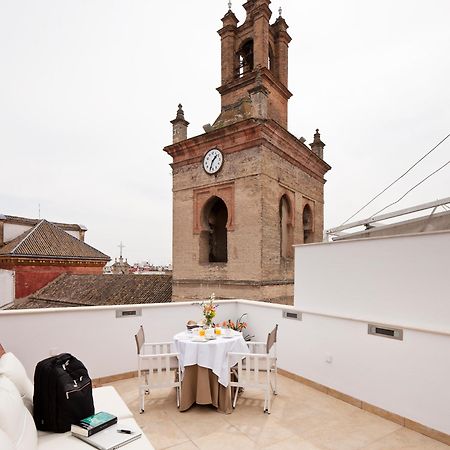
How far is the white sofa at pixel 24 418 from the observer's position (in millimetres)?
1938

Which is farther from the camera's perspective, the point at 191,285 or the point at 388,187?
the point at 191,285

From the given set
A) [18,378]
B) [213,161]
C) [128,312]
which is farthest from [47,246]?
[18,378]

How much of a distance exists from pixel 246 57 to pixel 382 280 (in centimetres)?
1250

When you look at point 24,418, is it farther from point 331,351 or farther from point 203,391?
point 331,351

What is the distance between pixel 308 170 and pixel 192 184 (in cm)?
494

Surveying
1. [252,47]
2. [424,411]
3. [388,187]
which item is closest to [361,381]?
[424,411]

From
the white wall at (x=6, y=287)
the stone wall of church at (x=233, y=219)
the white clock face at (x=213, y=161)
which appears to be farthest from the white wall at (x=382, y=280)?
the white wall at (x=6, y=287)

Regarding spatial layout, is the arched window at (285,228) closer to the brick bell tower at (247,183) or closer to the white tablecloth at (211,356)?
the brick bell tower at (247,183)

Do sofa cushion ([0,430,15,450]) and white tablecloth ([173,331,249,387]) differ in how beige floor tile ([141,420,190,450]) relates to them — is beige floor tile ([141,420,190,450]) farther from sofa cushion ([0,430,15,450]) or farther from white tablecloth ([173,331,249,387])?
sofa cushion ([0,430,15,450])

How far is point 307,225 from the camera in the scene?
13.9 m

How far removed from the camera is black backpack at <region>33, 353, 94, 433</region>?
2420 millimetres

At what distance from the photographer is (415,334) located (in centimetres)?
361

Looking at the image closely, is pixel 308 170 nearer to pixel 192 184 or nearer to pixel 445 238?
pixel 192 184

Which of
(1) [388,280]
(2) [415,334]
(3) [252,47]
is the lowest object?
(2) [415,334]
